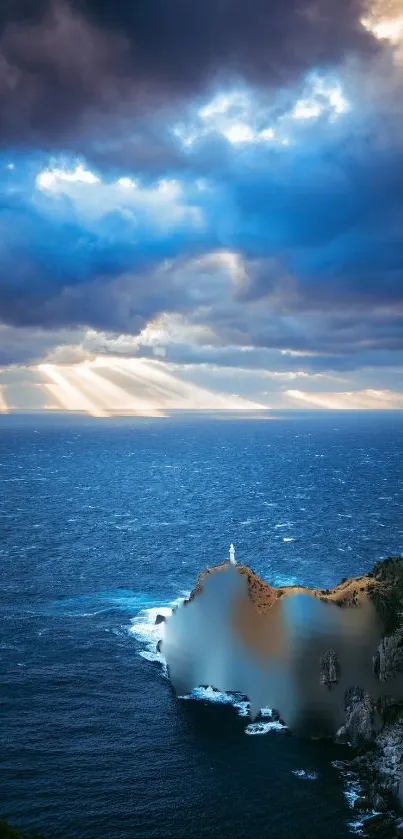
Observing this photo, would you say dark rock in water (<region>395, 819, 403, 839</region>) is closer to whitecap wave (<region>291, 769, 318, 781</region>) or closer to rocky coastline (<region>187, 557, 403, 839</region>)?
rocky coastline (<region>187, 557, 403, 839</region>)

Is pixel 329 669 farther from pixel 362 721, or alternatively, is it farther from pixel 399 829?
pixel 399 829

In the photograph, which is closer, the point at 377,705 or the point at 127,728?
the point at 377,705

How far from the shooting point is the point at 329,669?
80.5m

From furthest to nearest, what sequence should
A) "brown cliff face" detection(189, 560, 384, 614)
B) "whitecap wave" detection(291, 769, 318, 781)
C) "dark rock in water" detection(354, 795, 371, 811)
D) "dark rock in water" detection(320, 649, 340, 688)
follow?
"brown cliff face" detection(189, 560, 384, 614) < "dark rock in water" detection(320, 649, 340, 688) < "whitecap wave" detection(291, 769, 318, 781) < "dark rock in water" detection(354, 795, 371, 811)

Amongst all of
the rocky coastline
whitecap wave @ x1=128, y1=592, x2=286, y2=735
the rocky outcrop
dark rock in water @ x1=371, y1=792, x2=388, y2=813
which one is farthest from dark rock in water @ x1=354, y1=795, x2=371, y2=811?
whitecap wave @ x1=128, y1=592, x2=286, y2=735

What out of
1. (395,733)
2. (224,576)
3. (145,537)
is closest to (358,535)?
(145,537)

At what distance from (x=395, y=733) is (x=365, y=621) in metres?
13.5

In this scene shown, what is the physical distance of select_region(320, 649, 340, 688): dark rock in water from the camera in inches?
3152

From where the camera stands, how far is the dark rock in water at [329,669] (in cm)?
8006

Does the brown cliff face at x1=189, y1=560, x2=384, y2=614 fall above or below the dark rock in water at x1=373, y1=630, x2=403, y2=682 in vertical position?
above

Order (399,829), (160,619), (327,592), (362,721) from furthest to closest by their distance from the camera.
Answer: (160,619) → (327,592) → (362,721) → (399,829)

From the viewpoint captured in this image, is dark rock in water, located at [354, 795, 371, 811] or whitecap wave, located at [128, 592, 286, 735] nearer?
dark rock in water, located at [354, 795, 371, 811]

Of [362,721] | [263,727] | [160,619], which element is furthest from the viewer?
[160,619]

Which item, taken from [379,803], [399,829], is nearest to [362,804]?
[379,803]
